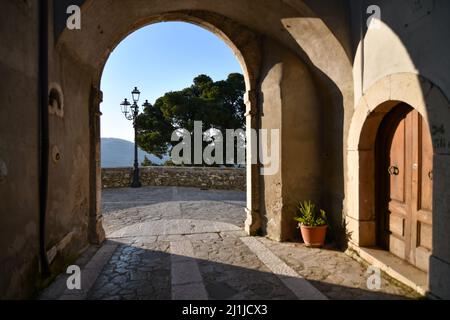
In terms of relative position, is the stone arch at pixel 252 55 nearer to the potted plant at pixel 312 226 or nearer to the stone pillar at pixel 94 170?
the stone pillar at pixel 94 170

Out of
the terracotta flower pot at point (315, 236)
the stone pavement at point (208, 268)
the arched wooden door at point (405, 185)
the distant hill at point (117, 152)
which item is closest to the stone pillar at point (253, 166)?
the stone pavement at point (208, 268)

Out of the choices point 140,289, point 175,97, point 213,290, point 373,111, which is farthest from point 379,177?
point 175,97

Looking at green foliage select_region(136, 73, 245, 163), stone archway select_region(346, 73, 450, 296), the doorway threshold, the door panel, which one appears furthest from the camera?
green foliage select_region(136, 73, 245, 163)

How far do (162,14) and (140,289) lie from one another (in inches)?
179

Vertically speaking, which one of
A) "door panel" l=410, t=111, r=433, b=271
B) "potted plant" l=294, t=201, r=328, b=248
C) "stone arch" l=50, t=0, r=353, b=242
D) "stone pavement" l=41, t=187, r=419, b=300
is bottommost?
"stone pavement" l=41, t=187, r=419, b=300

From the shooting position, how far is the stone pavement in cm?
312

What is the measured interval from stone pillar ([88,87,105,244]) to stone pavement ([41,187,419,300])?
0.30 metres

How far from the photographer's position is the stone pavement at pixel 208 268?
3.12 meters

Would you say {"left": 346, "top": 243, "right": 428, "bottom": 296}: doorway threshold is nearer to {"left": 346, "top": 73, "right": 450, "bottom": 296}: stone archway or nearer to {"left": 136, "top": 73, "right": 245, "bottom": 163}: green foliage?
{"left": 346, "top": 73, "right": 450, "bottom": 296}: stone archway

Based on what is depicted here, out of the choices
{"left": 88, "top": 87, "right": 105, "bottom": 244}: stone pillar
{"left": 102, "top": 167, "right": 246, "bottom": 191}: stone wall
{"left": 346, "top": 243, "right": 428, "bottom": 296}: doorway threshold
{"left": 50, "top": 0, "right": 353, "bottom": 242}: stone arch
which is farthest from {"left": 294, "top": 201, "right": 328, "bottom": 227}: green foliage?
{"left": 102, "top": 167, "right": 246, "bottom": 191}: stone wall

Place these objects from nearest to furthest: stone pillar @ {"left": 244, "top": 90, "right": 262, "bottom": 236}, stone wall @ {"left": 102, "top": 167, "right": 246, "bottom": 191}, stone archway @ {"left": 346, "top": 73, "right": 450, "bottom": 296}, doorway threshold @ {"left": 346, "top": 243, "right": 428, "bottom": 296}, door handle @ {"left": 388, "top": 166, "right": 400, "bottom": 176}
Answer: stone archway @ {"left": 346, "top": 73, "right": 450, "bottom": 296} → doorway threshold @ {"left": 346, "top": 243, "right": 428, "bottom": 296} → door handle @ {"left": 388, "top": 166, "right": 400, "bottom": 176} → stone pillar @ {"left": 244, "top": 90, "right": 262, "bottom": 236} → stone wall @ {"left": 102, "top": 167, "right": 246, "bottom": 191}

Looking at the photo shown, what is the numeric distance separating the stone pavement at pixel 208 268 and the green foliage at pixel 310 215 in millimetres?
414

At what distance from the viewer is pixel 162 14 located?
5.14 meters

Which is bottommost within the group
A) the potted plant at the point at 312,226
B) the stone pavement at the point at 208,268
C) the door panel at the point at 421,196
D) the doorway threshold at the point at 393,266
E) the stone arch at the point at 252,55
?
the stone pavement at the point at 208,268
